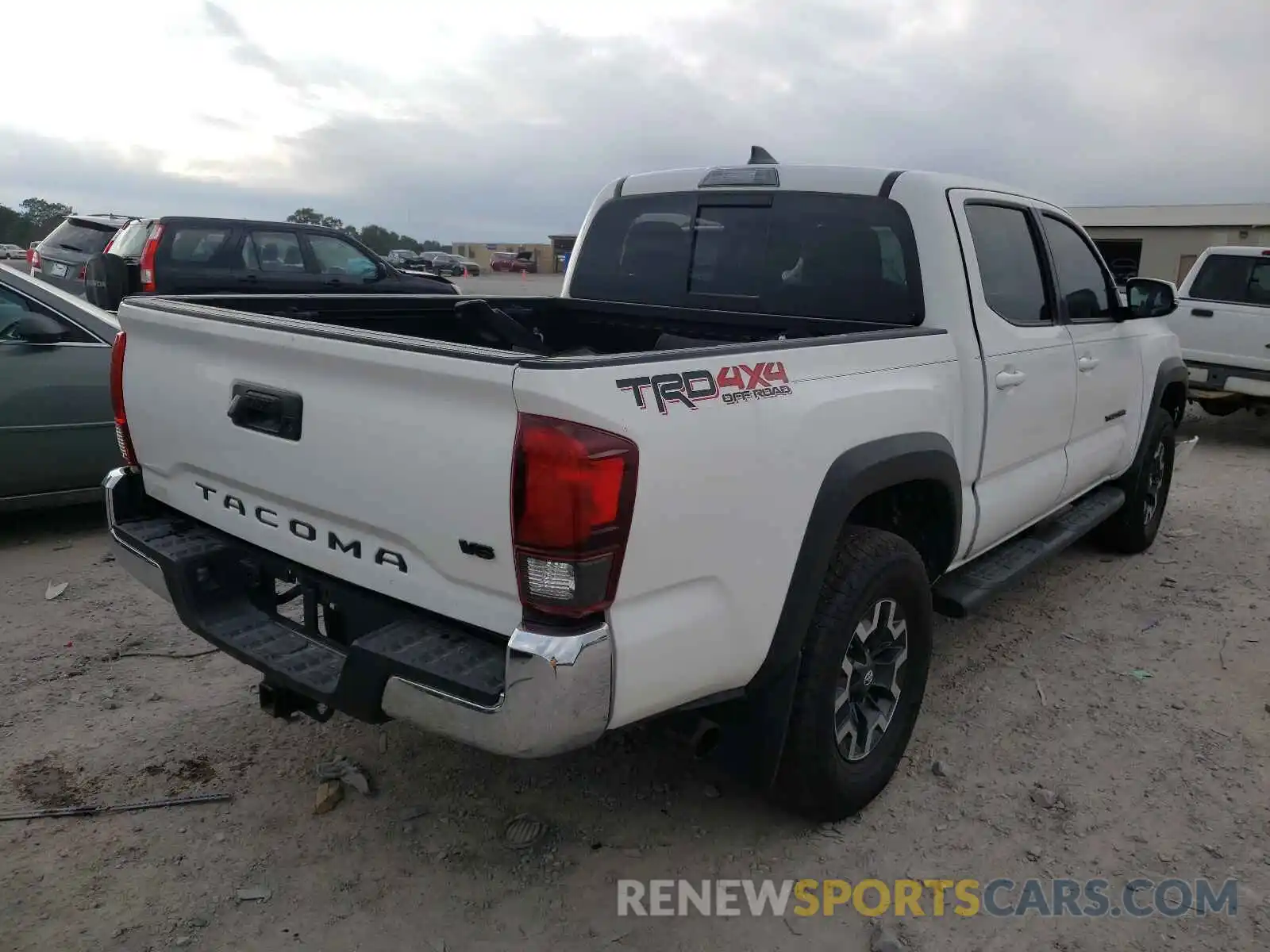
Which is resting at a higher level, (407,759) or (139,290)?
(139,290)

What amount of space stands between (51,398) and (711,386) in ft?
14.8

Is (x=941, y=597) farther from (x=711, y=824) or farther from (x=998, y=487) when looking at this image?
(x=711, y=824)

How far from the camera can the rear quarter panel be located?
2.06 meters

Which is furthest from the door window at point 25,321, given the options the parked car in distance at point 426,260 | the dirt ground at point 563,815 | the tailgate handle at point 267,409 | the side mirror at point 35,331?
the parked car in distance at point 426,260

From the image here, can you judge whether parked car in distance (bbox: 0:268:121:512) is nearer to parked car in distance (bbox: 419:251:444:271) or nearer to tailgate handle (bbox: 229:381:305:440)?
tailgate handle (bbox: 229:381:305:440)

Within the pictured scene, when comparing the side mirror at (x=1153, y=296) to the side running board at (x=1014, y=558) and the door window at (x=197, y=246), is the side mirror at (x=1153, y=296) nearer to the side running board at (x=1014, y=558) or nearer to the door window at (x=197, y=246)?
the side running board at (x=1014, y=558)

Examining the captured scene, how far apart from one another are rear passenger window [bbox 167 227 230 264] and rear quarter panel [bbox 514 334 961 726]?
977cm

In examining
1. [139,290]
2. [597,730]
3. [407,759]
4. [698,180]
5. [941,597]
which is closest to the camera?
[597,730]

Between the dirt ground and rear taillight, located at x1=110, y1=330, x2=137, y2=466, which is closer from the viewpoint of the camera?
the dirt ground

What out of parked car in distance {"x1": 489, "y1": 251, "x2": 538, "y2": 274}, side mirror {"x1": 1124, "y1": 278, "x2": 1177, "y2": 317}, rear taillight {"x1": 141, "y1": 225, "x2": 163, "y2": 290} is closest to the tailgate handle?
side mirror {"x1": 1124, "y1": 278, "x2": 1177, "y2": 317}

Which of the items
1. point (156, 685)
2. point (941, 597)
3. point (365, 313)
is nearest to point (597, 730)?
point (941, 597)

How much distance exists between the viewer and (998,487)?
3674 mm

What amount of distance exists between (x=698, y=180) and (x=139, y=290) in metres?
8.49

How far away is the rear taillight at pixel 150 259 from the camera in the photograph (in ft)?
33.5
